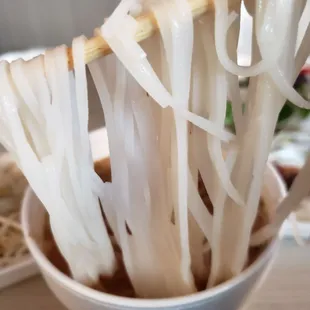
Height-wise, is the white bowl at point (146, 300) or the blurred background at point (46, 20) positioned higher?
the blurred background at point (46, 20)

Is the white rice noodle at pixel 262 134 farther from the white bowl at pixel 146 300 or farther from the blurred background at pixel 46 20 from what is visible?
the blurred background at pixel 46 20

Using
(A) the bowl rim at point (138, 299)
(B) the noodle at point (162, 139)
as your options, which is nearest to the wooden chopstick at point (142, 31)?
(B) the noodle at point (162, 139)

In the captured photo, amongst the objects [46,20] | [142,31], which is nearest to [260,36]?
[142,31]

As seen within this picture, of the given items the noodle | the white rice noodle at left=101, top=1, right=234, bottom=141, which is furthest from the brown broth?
the white rice noodle at left=101, top=1, right=234, bottom=141

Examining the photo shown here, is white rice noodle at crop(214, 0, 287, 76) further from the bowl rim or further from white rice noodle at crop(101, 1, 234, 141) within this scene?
the bowl rim

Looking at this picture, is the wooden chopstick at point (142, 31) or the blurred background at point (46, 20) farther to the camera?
the blurred background at point (46, 20)

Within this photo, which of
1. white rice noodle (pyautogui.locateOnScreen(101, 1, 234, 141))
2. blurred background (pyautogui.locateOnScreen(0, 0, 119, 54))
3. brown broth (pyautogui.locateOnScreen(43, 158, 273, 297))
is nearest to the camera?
white rice noodle (pyautogui.locateOnScreen(101, 1, 234, 141))

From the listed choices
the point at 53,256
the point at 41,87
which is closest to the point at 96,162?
the point at 53,256

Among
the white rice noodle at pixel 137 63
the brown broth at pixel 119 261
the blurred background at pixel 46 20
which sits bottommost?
the brown broth at pixel 119 261

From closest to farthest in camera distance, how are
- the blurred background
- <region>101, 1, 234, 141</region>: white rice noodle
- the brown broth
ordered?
1. <region>101, 1, 234, 141</region>: white rice noodle
2. the brown broth
3. the blurred background
